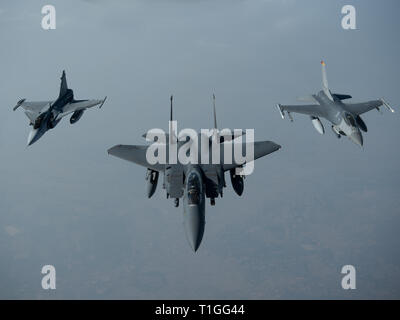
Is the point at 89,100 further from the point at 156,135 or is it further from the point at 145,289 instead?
the point at 145,289

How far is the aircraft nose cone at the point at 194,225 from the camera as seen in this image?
18422 mm

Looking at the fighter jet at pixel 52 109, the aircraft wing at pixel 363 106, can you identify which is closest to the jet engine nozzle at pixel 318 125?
the aircraft wing at pixel 363 106

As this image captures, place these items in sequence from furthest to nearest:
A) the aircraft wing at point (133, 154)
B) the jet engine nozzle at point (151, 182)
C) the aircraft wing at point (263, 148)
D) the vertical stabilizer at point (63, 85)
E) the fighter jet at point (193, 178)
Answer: the vertical stabilizer at point (63, 85) < the aircraft wing at point (263, 148) < the jet engine nozzle at point (151, 182) < the aircraft wing at point (133, 154) < the fighter jet at point (193, 178)

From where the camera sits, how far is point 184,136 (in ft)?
94.4

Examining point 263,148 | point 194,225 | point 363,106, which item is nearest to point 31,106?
point 263,148

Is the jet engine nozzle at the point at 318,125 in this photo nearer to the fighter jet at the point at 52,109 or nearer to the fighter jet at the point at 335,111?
the fighter jet at the point at 335,111

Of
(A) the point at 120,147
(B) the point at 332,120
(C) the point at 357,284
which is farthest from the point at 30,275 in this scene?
(C) the point at 357,284

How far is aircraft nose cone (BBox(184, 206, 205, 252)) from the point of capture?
60.4ft

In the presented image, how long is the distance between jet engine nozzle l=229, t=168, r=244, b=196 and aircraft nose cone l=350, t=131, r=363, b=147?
10.5 m

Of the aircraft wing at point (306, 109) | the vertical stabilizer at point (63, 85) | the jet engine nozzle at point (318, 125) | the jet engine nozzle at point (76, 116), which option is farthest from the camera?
the vertical stabilizer at point (63, 85)

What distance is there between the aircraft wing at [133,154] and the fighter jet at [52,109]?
26.8 ft

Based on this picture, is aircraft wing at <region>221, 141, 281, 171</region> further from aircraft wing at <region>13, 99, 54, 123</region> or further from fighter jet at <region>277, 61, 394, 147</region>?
aircraft wing at <region>13, 99, 54, 123</region>

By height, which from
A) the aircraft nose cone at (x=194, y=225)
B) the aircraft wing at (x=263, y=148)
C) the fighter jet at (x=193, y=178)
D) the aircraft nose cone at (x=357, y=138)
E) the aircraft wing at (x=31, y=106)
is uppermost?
the aircraft wing at (x=31, y=106)

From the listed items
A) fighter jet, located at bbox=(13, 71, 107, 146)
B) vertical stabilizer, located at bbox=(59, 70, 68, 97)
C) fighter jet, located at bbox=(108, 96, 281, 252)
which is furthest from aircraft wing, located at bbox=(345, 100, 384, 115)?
vertical stabilizer, located at bbox=(59, 70, 68, 97)
